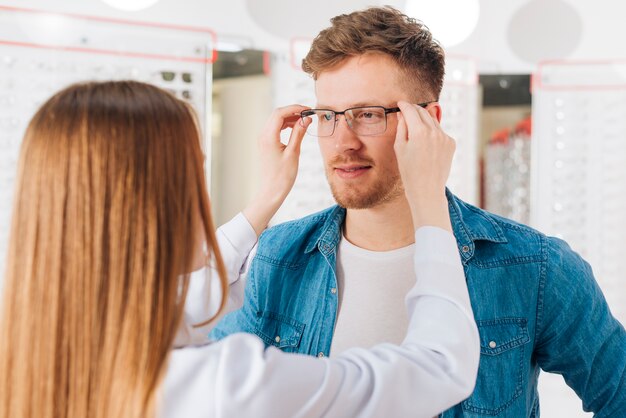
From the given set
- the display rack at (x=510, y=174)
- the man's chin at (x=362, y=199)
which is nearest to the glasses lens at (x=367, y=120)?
the man's chin at (x=362, y=199)

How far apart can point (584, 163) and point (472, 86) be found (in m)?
0.47

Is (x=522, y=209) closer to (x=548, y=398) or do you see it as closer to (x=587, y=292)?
(x=548, y=398)

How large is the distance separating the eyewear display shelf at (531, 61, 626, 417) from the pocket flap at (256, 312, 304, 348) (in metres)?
1.53

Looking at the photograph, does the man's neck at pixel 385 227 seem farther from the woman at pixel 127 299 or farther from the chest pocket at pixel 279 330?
the woman at pixel 127 299

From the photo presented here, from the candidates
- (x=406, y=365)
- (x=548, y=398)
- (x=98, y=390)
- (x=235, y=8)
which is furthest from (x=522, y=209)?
(x=98, y=390)

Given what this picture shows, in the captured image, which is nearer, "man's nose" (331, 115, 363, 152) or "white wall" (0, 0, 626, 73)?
"man's nose" (331, 115, 363, 152)

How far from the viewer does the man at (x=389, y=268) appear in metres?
1.13

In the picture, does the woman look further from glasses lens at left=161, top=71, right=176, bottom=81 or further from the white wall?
the white wall

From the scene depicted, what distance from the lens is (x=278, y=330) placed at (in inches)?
48.6

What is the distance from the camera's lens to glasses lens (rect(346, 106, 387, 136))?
1.22 m

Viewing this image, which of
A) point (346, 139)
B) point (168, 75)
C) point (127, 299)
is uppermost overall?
point (168, 75)

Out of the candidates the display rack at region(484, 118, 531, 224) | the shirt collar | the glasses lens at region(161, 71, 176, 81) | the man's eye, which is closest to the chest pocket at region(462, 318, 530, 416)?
the shirt collar

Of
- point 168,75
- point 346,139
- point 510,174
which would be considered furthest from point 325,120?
point 510,174

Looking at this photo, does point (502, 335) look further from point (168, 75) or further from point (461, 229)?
point (168, 75)
